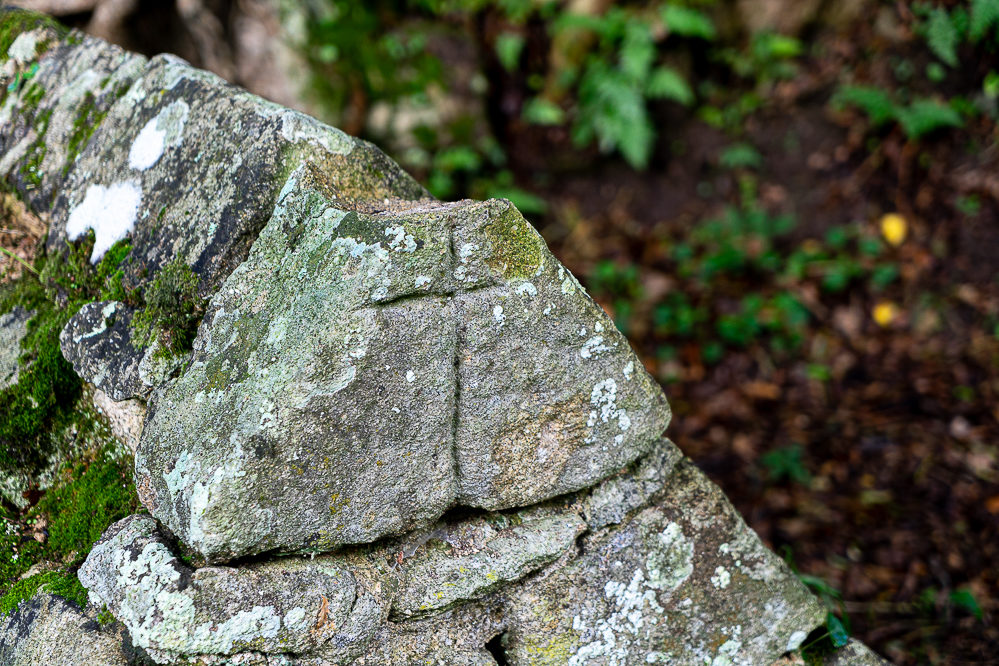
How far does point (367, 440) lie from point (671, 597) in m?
0.97

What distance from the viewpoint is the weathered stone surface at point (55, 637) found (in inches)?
65.9

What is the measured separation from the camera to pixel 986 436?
4184 mm

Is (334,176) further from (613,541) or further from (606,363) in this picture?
(613,541)

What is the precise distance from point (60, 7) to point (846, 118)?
560 cm

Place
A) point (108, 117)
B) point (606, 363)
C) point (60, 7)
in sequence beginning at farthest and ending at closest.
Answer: point (60, 7) → point (108, 117) → point (606, 363)

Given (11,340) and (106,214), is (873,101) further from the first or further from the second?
(11,340)

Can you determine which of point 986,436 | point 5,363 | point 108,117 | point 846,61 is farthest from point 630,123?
point 5,363

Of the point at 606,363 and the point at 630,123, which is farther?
the point at 630,123

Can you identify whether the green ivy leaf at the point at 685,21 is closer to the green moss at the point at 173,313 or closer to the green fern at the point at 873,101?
the green fern at the point at 873,101

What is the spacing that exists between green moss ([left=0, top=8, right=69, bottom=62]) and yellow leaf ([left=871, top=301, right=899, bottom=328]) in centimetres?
496

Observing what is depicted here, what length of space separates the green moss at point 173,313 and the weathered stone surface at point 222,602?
451 millimetres

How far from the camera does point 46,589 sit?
1.82m

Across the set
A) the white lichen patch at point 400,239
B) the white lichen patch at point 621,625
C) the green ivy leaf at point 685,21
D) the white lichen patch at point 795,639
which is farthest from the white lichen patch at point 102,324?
the green ivy leaf at point 685,21

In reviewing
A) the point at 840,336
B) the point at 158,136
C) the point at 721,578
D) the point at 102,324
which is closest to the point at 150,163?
the point at 158,136
